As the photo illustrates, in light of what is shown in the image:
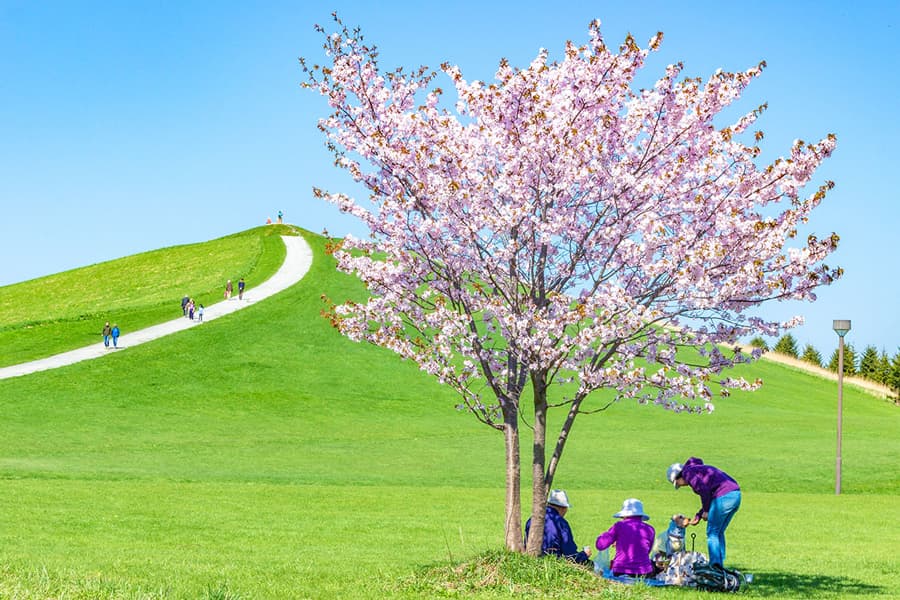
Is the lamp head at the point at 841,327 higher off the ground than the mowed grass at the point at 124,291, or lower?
lower

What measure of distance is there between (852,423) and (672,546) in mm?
50558

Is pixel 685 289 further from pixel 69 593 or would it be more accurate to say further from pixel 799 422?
pixel 799 422

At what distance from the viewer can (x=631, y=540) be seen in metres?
14.0

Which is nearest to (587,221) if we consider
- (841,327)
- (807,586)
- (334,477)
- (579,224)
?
(579,224)

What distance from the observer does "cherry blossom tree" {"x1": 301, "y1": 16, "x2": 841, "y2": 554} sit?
1303cm

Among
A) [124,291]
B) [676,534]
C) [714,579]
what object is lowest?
Answer: [714,579]

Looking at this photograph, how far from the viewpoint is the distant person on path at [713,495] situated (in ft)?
44.7

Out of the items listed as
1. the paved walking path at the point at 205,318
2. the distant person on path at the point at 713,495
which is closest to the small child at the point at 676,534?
the distant person on path at the point at 713,495

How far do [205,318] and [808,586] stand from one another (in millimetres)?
58337

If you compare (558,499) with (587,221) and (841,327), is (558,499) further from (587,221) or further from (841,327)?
(841,327)

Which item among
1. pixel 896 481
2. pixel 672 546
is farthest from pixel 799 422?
pixel 672 546

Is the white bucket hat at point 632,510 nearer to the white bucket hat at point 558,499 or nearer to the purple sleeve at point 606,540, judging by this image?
the purple sleeve at point 606,540

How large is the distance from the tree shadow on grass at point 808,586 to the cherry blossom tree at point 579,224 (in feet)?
10.9

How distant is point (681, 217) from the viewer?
13672 millimetres
